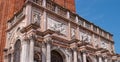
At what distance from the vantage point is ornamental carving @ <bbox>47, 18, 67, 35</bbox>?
16.5 metres

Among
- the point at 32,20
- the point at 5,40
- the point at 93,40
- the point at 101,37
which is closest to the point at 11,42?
the point at 5,40

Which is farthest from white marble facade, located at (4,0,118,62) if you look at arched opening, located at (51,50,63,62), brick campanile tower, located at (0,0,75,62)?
brick campanile tower, located at (0,0,75,62)

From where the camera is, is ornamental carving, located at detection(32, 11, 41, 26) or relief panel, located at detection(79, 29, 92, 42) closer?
ornamental carving, located at detection(32, 11, 41, 26)

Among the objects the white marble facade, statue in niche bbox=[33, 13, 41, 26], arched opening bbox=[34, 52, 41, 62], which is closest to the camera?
the white marble facade

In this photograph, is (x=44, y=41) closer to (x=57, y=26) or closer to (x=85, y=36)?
(x=57, y=26)

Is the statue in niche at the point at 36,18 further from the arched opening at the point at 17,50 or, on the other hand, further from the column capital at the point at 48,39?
the arched opening at the point at 17,50

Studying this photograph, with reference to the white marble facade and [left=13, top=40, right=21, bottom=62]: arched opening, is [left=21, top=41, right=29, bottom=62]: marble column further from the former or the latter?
[left=13, top=40, right=21, bottom=62]: arched opening

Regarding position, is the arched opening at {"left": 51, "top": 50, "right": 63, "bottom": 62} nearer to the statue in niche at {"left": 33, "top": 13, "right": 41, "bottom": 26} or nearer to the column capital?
the column capital

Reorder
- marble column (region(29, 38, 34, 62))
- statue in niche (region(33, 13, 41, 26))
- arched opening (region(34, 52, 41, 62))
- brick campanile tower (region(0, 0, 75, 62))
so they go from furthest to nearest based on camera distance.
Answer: brick campanile tower (region(0, 0, 75, 62)) → statue in niche (region(33, 13, 41, 26)) → arched opening (region(34, 52, 41, 62)) → marble column (region(29, 38, 34, 62))

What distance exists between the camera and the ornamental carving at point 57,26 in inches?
650

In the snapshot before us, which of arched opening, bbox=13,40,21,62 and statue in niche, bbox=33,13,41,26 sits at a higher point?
statue in niche, bbox=33,13,41,26

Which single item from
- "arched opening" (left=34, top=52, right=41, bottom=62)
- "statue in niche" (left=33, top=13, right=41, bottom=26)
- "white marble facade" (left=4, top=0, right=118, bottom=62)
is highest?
"statue in niche" (left=33, top=13, right=41, bottom=26)

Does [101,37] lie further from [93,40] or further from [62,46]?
[62,46]

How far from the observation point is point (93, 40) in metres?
20.4
